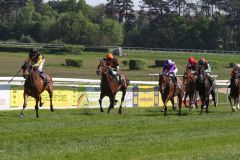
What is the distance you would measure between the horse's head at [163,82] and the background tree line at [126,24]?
72886 millimetres

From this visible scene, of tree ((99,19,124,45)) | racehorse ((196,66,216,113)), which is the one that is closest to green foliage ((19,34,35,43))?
tree ((99,19,124,45))

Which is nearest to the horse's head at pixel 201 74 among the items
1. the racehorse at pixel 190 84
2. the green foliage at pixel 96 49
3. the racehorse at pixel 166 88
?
the racehorse at pixel 166 88

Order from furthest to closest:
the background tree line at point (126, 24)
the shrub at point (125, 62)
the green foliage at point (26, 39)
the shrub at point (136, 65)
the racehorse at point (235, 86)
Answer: the background tree line at point (126, 24) → the green foliage at point (26, 39) → the shrub at point (125, 62) → the shrub at point (136, 65) → the racehorse at point (235, 86)

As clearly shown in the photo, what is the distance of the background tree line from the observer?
10244 centimetres

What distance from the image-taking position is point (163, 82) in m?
22.0

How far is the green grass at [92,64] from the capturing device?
51875mm

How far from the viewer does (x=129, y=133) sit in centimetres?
1566

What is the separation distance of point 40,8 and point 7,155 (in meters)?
117

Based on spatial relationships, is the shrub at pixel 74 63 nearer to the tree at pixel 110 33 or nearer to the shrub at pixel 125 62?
the shrub at pixel 125 62

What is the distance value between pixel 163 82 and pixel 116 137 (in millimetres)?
7517

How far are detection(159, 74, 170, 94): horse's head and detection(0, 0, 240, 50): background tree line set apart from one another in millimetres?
72886

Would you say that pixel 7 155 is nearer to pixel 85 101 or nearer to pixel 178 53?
pixel 85 101

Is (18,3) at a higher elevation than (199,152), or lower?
higher

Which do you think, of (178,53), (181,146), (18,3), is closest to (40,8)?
(18,3)
